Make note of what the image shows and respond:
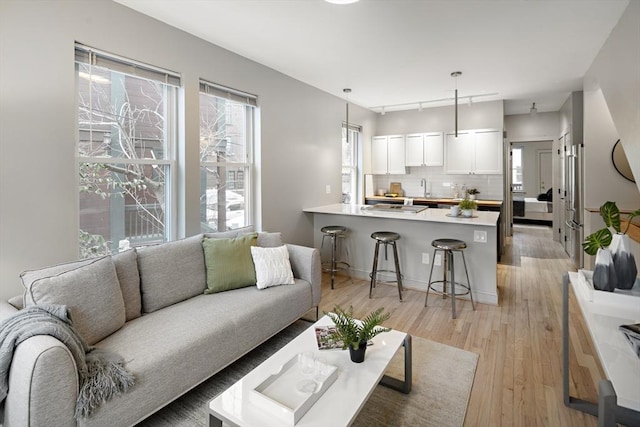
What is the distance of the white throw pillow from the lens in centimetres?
276

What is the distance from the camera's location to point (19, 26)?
203cm

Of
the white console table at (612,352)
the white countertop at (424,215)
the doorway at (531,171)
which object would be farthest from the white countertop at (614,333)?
the doorway at (531,171)

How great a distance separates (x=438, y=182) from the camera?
Result: 6.39 m

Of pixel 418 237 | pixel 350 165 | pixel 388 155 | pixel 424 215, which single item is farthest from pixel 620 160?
pixel 350 165

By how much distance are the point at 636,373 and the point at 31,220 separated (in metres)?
3.08

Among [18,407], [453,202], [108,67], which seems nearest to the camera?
[18,407]

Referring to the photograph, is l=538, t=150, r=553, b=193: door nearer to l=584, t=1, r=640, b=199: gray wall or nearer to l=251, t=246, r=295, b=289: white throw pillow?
l=584, t=1, r=640, b=199: gray wall

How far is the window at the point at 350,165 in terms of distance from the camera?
235 inches

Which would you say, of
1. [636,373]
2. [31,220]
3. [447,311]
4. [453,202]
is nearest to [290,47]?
[31,220]

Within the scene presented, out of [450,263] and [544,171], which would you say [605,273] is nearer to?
[450,263]

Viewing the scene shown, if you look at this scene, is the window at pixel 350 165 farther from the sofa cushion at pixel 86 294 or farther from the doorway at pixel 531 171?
the doorway at pixel 531 171

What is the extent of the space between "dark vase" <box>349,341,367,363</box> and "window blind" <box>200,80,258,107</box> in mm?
2734

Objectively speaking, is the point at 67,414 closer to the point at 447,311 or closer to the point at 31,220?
the point at 31,220

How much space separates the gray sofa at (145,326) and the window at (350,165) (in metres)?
3.37
